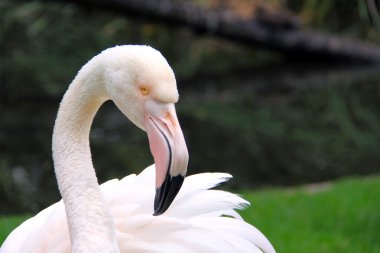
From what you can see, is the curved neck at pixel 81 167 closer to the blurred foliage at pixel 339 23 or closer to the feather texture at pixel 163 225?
the feather texture at pixel 163 225

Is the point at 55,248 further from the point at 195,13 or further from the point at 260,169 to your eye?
the point at 195,13

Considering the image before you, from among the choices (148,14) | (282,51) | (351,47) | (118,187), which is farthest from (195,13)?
(118,187)

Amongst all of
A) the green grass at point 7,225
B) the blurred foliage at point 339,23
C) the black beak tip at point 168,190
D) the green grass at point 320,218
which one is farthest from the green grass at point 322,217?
the blurred foliage at point 339,23

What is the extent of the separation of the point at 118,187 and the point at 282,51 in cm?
1106

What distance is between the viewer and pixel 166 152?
8.37ft

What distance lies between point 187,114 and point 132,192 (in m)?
7.34

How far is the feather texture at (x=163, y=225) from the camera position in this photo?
297cm

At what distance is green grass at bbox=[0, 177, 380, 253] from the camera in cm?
501

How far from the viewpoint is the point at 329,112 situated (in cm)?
1082

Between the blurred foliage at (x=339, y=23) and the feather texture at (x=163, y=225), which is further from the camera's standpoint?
the blurred foliage at (x=339, y=23)

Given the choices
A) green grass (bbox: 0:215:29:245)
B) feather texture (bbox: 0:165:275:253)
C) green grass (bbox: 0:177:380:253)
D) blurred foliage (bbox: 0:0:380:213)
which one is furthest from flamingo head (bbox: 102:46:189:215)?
blurred foliage (bbox: 0:0:380:213)

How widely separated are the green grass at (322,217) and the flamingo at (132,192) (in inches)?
72.7

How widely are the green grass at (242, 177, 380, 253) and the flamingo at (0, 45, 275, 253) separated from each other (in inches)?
72.7

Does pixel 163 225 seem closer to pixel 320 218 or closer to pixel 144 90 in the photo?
pixel 144 90
